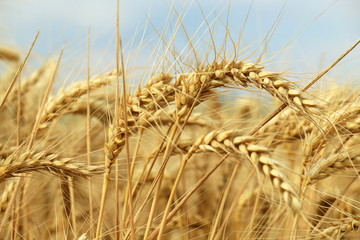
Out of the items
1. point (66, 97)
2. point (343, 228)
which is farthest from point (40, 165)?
point (343, 228)

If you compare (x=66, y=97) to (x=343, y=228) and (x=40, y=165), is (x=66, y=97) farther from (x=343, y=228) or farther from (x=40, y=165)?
(x=343, y=228)

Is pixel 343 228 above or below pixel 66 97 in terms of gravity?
below

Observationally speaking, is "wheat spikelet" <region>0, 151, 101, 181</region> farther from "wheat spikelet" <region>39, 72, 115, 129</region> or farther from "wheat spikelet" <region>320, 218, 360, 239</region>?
"wheat spikelet" <region>320, 218, 360, 239</region>

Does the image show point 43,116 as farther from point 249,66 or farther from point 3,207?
point 249,66

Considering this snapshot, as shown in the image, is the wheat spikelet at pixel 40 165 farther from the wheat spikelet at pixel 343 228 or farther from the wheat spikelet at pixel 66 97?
the wheat spikelet at pixel 343 228

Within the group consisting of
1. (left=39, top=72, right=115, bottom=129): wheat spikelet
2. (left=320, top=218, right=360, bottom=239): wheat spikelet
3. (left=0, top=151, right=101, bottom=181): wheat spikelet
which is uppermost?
(left=39, top=72, right=115, bottom=129): wheat spikelet

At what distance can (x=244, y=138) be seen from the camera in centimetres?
115

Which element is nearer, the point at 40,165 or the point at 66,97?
the point at 40,165

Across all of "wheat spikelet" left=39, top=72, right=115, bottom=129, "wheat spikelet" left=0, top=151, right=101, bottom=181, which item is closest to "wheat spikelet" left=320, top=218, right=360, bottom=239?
"wheat spikelet" left=0, top=151, right=101, bottom=181

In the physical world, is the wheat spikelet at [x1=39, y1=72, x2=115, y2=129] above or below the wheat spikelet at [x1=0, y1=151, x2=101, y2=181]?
above

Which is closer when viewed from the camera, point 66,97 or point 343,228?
point 343,228

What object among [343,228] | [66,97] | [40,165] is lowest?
[343,228]

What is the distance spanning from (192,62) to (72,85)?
714 millimetres

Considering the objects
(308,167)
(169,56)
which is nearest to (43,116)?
(169,56)
